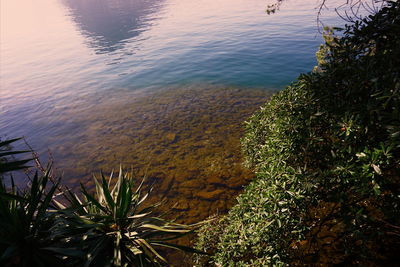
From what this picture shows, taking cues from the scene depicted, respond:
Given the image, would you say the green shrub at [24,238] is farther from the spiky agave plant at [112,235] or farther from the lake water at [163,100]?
the lake water at [163,100]

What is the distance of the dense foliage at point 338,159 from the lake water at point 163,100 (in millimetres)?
3940

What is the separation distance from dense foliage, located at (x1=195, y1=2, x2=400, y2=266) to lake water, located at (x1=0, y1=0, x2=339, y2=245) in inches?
155

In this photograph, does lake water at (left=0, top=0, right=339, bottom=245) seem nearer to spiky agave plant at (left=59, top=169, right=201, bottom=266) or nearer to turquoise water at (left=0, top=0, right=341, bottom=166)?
turquoise water at (left=0, top=0, right=341, bottom=166)

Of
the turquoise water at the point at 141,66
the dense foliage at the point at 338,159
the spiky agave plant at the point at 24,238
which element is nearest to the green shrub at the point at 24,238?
the spiky agave plant at the point at 24,238

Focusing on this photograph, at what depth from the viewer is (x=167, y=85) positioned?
2156cm

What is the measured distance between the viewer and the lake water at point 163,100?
10.2m

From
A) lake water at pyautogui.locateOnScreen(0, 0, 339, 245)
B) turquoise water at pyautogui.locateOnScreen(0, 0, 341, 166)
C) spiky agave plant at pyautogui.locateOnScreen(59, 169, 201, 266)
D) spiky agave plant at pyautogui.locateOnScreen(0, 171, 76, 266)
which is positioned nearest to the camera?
spiky agave plant at pyautogui.locateOnScreen(0, 171, 76, 266)

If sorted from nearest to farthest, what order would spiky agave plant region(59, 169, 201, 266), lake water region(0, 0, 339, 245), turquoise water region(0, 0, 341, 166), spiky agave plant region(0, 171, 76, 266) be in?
spiky agave plant region(0, 171, 76, 266) < spiky agave plant region(59, 169, 201, 266) < lake water region(0, 0, 339, 245) < turquoise water region(0, 0, 341, 166)

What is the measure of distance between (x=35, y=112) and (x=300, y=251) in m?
21.6

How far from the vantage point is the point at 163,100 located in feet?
60.3

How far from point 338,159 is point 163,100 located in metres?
16.1

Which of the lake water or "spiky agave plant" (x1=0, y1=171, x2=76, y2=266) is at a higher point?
"spiky agave plant" (x1=0, y1=171, x2=76, y2=266)

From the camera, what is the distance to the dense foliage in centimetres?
295

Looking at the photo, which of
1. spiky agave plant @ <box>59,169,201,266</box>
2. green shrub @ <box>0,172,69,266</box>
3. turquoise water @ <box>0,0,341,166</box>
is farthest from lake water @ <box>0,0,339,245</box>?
green shrub @ <box>0,172,69,266</box>
